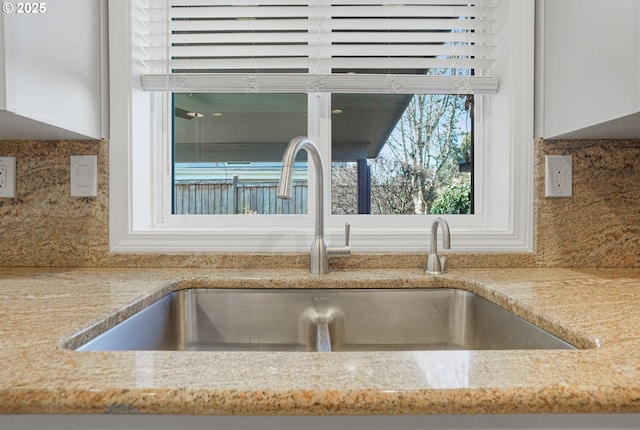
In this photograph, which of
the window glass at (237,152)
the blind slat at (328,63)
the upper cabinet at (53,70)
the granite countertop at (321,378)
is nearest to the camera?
the granite countertop at (321,378)

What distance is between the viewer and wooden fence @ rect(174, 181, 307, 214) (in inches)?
55.9

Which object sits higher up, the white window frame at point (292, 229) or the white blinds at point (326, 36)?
the white blinds at point (326, 36)

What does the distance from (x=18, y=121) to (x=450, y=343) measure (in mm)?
1160

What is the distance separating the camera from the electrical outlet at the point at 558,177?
1200mm

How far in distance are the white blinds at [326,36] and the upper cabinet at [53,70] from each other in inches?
6.9

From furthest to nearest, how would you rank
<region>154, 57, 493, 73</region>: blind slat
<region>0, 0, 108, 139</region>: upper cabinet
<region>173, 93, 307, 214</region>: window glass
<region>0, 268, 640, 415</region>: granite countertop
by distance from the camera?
<region>173, 93, 307, 214</region>: window glass
<region>154, 57, 493, 73</region>: blind slat
<region>0, 0, 108, 139</region>: upper cabinet
<region>0, 268, 640, 415</region>: granite countertop

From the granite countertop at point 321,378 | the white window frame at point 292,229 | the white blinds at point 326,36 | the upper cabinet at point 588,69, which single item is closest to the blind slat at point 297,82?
the white blinds at point 326,36

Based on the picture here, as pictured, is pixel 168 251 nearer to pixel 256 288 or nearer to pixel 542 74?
pixel 256 288

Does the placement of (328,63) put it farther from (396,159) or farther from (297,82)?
(396,159)

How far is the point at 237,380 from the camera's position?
1.51 ft

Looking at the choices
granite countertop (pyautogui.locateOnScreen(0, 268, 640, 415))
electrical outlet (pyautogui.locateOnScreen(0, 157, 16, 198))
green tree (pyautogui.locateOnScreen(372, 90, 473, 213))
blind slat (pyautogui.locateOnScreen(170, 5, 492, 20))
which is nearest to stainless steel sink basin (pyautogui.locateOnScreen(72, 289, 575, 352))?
granite countertop (pyautogui.locateOnScreen(0, 268, 640, 415))

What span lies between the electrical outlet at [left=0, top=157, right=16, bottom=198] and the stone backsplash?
15 mm

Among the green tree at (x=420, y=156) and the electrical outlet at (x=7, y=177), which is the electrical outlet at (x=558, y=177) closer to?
the green tree at (x=420, y=156)

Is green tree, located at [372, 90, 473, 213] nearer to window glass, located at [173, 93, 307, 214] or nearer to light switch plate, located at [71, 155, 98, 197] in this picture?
window glass, located at [173, 93, 307, 214]
